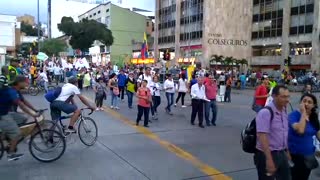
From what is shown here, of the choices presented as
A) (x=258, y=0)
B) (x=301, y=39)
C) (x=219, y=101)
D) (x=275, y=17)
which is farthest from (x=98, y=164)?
(x=258, y=0)

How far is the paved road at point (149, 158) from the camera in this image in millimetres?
6039

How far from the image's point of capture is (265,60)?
5372cm

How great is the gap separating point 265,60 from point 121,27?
43.5m

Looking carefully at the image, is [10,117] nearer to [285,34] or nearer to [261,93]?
[261,93]

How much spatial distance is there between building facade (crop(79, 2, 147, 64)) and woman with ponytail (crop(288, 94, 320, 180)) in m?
82.4

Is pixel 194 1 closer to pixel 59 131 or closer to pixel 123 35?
pixel 123 35

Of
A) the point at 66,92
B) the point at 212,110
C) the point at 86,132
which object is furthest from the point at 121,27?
the point at 66,92

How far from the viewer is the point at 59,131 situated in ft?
Result: 23.5

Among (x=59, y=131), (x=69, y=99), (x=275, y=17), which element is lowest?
(x=59, y=131)

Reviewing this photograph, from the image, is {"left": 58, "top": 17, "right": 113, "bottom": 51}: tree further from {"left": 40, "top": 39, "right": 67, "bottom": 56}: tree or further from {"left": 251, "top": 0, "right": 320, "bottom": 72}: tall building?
{"left": 251, "top": 0, "right": 320, "bottom": 72}: tall building

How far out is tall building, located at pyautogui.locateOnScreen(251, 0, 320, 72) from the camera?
46.2 m

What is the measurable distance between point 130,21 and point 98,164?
85.9 m

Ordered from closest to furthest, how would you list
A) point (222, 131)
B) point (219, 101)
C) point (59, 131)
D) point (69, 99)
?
point (59, 131) → point (69, 99) → point (222, 131) → point (219, 101)

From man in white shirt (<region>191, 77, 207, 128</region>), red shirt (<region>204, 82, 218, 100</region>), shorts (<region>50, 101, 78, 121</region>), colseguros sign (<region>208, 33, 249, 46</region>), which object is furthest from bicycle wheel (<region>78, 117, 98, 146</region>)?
colseguros sign (<region>208, 33, 249, 46</region>)
